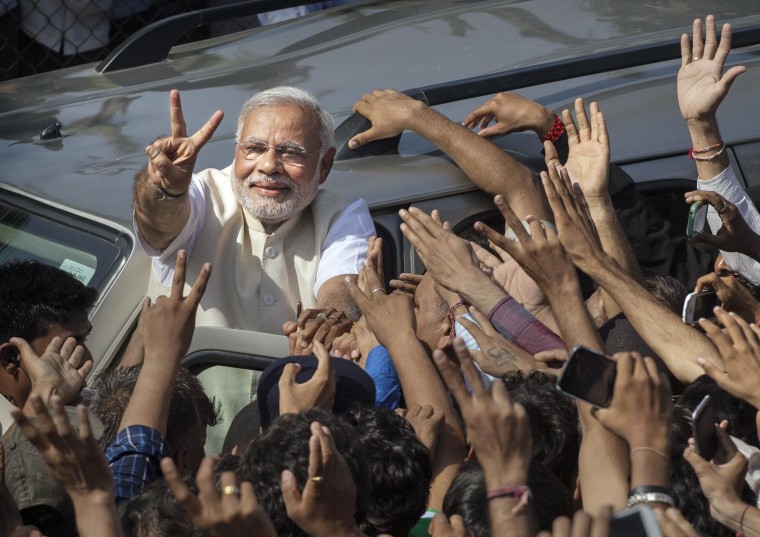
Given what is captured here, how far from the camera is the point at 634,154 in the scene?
4.30 m

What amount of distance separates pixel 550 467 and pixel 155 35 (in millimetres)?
2739

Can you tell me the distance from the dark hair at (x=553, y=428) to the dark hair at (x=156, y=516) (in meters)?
0.79

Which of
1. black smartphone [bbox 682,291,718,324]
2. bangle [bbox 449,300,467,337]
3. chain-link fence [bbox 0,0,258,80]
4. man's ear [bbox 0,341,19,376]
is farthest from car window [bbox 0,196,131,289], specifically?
chain-link fence [bbox 0,0,258,80]

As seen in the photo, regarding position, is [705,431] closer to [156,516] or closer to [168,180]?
[156,516]

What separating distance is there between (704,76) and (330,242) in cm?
128

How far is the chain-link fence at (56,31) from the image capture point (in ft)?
21.2

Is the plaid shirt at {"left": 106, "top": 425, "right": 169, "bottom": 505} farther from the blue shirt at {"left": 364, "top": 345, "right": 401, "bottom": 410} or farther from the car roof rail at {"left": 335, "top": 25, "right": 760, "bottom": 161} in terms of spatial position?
the car roof rail at {"left": 335, "top": 25, "right": 760, "bottom": 161}

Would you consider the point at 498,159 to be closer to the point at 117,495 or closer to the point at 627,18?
the point at 627,18

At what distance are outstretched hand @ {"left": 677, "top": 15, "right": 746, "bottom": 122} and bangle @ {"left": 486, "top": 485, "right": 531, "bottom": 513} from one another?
2.11 meters

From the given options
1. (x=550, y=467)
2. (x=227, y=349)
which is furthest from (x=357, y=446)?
(x=227, y=349)

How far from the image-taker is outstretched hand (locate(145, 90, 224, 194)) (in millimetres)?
3740

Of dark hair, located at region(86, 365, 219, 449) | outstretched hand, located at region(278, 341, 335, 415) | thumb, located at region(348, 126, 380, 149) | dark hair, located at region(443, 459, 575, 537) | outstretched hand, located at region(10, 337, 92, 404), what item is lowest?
dark hair, located at region(86, 365, 219, 449)

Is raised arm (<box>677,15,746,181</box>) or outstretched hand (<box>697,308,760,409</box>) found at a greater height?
outstretched hand (<box>697,308,760,409</box>)

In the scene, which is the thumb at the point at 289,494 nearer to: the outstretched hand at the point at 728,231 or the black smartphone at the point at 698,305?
the black smartphone at the point at 698,305
